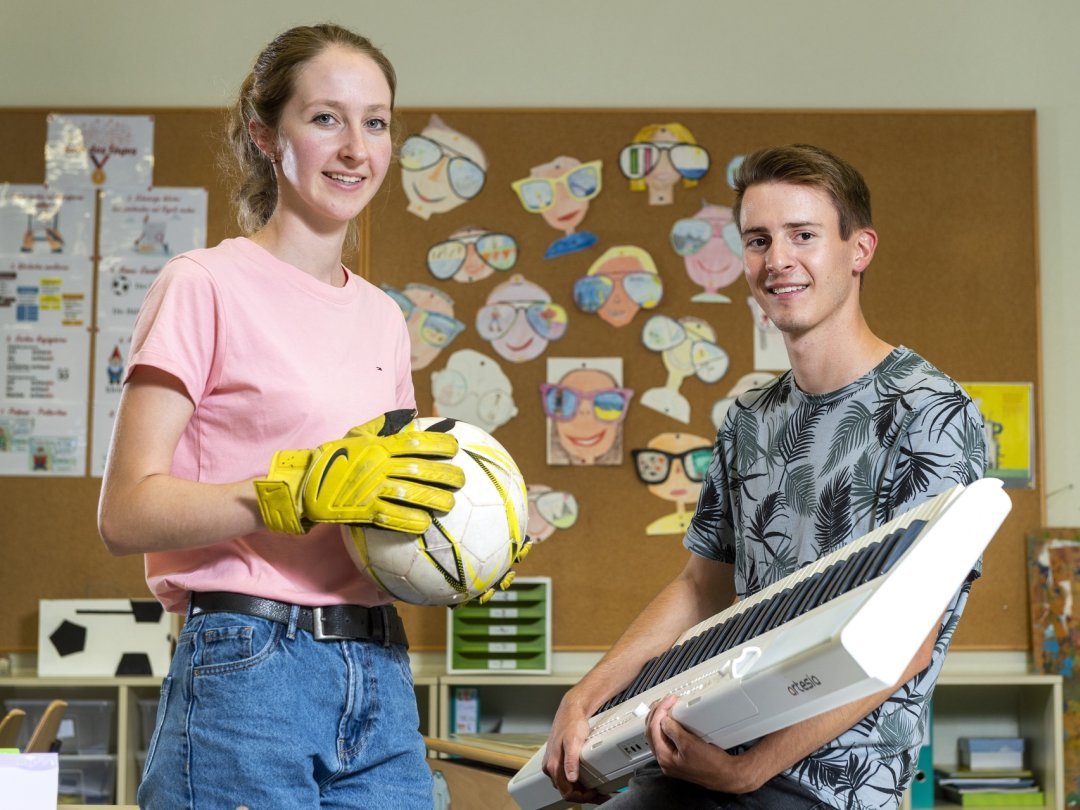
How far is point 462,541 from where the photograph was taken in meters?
1.25

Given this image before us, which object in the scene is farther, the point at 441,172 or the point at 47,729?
the point at 441,172

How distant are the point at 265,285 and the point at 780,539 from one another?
2.79ft

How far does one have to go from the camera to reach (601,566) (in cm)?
387

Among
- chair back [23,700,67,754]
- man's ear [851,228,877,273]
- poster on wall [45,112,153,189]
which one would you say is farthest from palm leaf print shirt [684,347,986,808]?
poster on wall [45,112,153,189]

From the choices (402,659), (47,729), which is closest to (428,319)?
(47,729)

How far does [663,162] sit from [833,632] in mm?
3175

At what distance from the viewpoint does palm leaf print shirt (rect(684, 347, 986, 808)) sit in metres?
1.57

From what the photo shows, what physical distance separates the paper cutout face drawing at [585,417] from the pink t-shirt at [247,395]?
2562mm

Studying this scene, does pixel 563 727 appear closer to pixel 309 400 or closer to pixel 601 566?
pixel 309 400

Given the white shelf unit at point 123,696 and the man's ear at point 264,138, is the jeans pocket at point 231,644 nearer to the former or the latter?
the man's ear at point 264,138

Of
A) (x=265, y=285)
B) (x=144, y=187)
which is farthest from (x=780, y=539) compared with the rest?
(x=144, y=187)

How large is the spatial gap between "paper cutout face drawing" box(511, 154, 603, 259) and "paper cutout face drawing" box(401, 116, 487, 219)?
15cm

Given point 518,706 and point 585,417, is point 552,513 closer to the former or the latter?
point 585,417

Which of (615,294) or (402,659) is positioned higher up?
(615,294)
